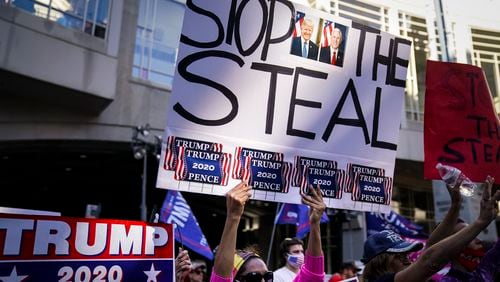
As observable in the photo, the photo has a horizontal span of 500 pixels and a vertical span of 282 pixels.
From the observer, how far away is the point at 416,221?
2083cm

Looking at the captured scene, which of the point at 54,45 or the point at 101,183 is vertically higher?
the point at 54,45

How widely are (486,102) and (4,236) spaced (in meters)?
3.64

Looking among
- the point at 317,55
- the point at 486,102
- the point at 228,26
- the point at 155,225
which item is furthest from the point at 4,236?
the point at 486,102

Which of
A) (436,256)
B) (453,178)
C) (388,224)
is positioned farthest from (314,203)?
(388,224)

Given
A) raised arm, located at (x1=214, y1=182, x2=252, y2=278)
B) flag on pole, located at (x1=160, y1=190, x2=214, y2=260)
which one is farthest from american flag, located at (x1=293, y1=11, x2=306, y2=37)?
flag on pole, located at (x1=160, y1=190, x2=214, y2=260)

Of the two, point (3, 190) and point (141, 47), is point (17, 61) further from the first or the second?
point (3, 190)

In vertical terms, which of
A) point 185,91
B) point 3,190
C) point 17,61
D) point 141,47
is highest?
point 141,47

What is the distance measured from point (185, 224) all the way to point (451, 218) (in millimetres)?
4657

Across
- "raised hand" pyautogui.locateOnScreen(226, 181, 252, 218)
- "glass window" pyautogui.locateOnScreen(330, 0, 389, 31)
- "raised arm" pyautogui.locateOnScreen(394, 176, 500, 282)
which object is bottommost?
"raised arm" pyautogui.locateOnScreen(394, 176, 500, 282)

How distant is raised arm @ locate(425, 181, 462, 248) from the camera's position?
8.38ft

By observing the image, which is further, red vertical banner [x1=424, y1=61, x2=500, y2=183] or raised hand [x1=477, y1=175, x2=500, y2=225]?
red vertical banner [x1=424, y1=61, x2=500, y2=183]

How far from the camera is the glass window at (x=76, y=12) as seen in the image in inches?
417

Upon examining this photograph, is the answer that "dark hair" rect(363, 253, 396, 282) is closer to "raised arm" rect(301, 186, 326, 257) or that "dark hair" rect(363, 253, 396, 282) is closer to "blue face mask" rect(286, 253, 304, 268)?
"raised arm" rect(301, 186, 326, 257)

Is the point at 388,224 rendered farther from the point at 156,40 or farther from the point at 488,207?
the point at 488,207
